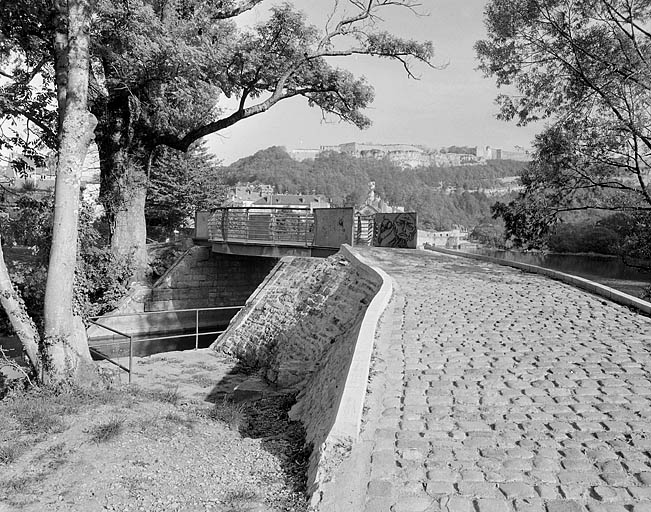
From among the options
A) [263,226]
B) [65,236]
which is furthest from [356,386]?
[263,226]

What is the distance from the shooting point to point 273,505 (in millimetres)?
4344

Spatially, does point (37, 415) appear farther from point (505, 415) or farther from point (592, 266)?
point (592, 266)

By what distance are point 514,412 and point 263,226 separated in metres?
15.8

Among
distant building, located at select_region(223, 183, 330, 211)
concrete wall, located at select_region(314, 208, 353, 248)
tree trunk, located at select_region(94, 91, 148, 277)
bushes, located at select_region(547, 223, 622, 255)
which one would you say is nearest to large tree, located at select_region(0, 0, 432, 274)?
tree trunk, located at select_region(94, 91, 148, 277)

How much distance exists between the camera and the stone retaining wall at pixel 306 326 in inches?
334

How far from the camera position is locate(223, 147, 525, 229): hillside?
92.6 metres

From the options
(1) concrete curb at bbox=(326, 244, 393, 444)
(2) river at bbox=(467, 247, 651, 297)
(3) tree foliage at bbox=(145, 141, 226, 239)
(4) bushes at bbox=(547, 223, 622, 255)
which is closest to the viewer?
(1) concrete curb at bbox=(326, 244, 393, 444)

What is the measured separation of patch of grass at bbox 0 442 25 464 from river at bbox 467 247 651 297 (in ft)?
93.8

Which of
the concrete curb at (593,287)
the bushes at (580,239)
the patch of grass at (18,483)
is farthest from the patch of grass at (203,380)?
the bushes at (580,239)

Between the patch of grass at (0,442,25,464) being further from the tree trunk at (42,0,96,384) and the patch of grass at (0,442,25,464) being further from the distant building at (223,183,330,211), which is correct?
the distant building at (223,183,330,211)

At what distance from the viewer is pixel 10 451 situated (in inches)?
212

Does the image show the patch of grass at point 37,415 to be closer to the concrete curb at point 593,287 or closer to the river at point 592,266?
the concrete curb at point 593,287

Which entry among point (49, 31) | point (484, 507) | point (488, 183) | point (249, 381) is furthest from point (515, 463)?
Answer: point (488, 183)

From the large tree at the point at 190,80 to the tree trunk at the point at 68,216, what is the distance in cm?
642
